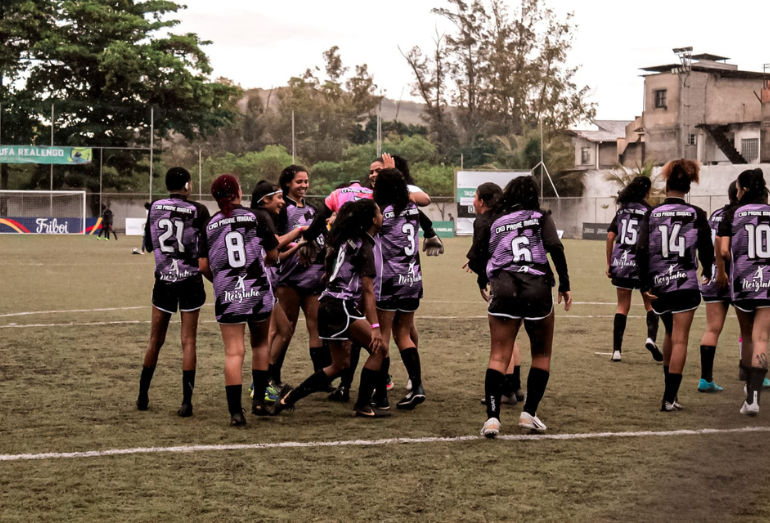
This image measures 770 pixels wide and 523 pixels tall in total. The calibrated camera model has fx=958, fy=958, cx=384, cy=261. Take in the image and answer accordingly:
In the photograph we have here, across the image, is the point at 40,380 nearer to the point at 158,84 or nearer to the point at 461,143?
the point at 158,84

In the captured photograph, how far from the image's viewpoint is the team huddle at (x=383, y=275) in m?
7.01

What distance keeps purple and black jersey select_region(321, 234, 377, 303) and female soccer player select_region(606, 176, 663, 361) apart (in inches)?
153

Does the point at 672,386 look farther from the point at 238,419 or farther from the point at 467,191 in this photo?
the point at 467,191

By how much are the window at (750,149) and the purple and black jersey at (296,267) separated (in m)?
58.6

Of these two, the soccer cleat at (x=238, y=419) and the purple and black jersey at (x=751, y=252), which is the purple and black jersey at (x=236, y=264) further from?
the purple and black jersey at (x=751, y=252)

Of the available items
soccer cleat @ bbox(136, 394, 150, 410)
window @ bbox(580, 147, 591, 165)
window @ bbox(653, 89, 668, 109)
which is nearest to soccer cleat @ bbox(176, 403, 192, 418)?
soccer cleat @ bbox(136, 394, 150, 410)

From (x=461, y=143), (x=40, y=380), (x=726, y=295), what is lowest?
(x=40, y=380)

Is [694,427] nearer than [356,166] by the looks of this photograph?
Yes

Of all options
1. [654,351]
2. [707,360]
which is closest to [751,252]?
[707,360]

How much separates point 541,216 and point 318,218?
1876 mm

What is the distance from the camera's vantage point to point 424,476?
5.97 meters

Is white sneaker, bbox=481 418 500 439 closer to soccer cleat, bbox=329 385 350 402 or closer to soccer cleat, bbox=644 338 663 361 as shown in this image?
soccer cleat, bbox=329 385 350 402

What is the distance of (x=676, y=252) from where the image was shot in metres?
7.86

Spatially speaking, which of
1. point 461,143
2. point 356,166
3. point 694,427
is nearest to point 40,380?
point 694,427
